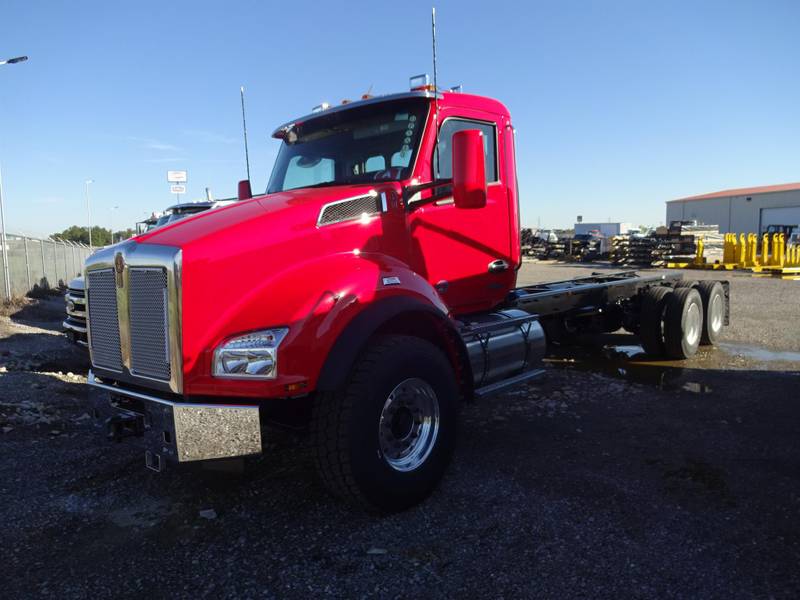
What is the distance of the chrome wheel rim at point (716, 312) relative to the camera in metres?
8.70

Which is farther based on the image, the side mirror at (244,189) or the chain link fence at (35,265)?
the chain link fence at (35,265)

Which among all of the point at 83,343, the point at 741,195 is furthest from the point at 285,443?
the point at 741,195

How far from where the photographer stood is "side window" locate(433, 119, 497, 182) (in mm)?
4398

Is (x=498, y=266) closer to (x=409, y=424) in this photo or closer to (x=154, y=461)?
(x=409, y=424)

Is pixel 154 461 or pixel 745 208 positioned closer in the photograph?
pixel 154 461

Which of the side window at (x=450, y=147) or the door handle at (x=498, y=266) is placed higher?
the side window at (x=450, y=147)

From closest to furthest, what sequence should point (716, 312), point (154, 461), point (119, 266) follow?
point (154, 461)
point (119, 266)
point (716, 312)

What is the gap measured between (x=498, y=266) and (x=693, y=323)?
14.8 ft

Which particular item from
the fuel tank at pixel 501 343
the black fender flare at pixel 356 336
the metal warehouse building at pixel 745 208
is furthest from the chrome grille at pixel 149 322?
the metal warehouse building at pixel 745 208

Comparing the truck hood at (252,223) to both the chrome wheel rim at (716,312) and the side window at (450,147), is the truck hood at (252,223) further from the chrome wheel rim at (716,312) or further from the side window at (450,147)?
the chrome wheel rim at (716,312)

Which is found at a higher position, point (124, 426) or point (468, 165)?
point (468, 165)

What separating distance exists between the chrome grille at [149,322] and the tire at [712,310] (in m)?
7.94

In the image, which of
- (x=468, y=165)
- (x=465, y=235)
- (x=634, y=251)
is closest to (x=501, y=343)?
(x=465, y=235)

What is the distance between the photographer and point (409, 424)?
12.1ft
